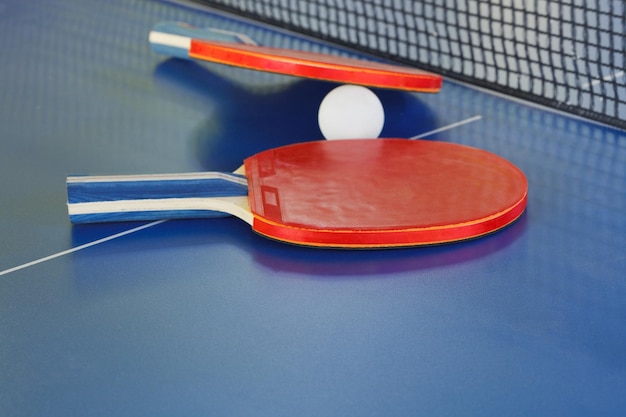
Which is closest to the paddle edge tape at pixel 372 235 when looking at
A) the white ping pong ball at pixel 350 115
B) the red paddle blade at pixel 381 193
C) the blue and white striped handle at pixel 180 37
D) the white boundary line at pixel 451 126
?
the red paddle blade at pixel 381 193

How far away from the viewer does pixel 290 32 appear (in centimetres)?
377

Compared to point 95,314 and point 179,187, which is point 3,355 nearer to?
point 95,314

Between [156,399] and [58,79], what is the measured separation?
1970mm

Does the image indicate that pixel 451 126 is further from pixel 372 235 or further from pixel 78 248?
pixel 78 248

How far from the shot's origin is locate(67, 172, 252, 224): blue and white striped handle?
2086 millimetres

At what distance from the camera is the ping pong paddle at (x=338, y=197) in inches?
77.9

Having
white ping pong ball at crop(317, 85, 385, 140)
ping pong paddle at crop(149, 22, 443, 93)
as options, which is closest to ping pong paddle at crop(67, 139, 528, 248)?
white ping pong ball at crop(317, 85, 385, 140)

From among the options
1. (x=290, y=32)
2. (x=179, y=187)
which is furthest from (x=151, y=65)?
(x=179, y=187)

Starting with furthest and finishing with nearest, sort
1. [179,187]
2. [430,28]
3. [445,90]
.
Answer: [430,28]
[445,90]
[179,187]

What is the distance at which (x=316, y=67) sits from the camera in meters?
2.55

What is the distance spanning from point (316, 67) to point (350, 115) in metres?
0.17

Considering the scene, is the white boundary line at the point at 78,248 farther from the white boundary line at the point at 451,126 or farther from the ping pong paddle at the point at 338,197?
the white boundary line at the point at 451,126

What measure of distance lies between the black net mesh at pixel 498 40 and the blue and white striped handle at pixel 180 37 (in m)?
0.54

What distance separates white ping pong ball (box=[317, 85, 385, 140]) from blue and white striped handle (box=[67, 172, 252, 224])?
0.49 meters
